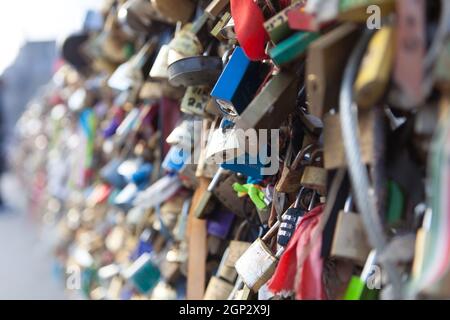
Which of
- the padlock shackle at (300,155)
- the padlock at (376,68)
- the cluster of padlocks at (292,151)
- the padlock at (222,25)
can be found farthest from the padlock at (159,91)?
the padlock at (376,68)

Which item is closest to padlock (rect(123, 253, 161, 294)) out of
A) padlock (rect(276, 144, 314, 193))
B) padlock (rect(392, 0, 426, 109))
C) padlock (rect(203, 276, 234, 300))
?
padlock (rect(203, 276, 234, 300))

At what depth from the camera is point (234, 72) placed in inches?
48.4

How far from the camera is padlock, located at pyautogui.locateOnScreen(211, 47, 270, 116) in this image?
121cm

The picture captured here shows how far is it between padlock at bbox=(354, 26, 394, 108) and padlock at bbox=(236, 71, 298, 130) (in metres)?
0.26

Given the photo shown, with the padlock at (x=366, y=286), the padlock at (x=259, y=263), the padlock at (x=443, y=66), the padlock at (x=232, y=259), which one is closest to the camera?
the padlock at (x=443, y=66)

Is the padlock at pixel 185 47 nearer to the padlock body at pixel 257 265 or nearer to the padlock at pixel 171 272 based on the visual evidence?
the padlock body at pixel 257 265

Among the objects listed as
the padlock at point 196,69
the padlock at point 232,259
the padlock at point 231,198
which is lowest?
the padlock at point 232,259

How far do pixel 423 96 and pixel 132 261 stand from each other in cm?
181

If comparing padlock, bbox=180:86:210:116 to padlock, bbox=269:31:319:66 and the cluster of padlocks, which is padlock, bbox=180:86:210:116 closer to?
the cluster of padlocks

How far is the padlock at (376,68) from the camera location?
2.66ft

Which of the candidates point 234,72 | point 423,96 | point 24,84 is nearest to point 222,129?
point 234,72

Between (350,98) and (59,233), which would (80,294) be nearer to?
(59,233)

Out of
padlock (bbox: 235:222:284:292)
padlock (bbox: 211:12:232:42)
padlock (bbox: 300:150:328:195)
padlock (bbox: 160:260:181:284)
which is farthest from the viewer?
padlock (bbox: 160:260:181:284)

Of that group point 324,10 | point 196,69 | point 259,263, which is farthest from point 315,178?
point 196,69
